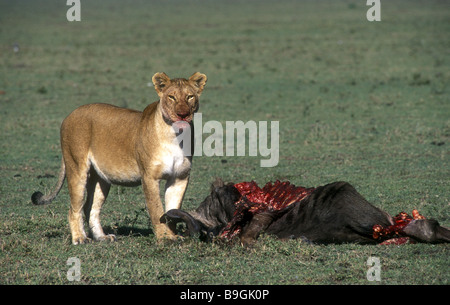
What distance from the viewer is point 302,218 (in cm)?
606

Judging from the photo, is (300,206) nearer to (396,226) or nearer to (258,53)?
(396,226)

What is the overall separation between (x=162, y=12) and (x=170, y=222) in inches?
1539

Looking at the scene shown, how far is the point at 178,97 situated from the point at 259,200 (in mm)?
1090

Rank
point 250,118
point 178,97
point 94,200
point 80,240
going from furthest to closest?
point 250,118 → point 94,200 → point 80,240 → point 178,97

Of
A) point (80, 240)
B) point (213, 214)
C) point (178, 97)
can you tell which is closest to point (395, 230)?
point (213, 214)

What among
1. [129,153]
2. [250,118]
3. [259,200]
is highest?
[129,153]

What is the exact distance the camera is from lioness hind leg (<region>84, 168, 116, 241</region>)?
6.88 meters

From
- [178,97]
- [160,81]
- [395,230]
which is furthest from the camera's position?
[160,81]

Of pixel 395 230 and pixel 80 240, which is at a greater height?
pixel 395 230

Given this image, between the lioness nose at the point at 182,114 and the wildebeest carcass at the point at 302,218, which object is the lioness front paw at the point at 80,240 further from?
the lioness nose at the point at 182,114

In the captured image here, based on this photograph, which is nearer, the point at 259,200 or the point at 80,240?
the point at 259,200

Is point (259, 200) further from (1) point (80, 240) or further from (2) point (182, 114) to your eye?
(1) point (80, 240)

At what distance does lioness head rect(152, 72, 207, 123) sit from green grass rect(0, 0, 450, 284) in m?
1.04
